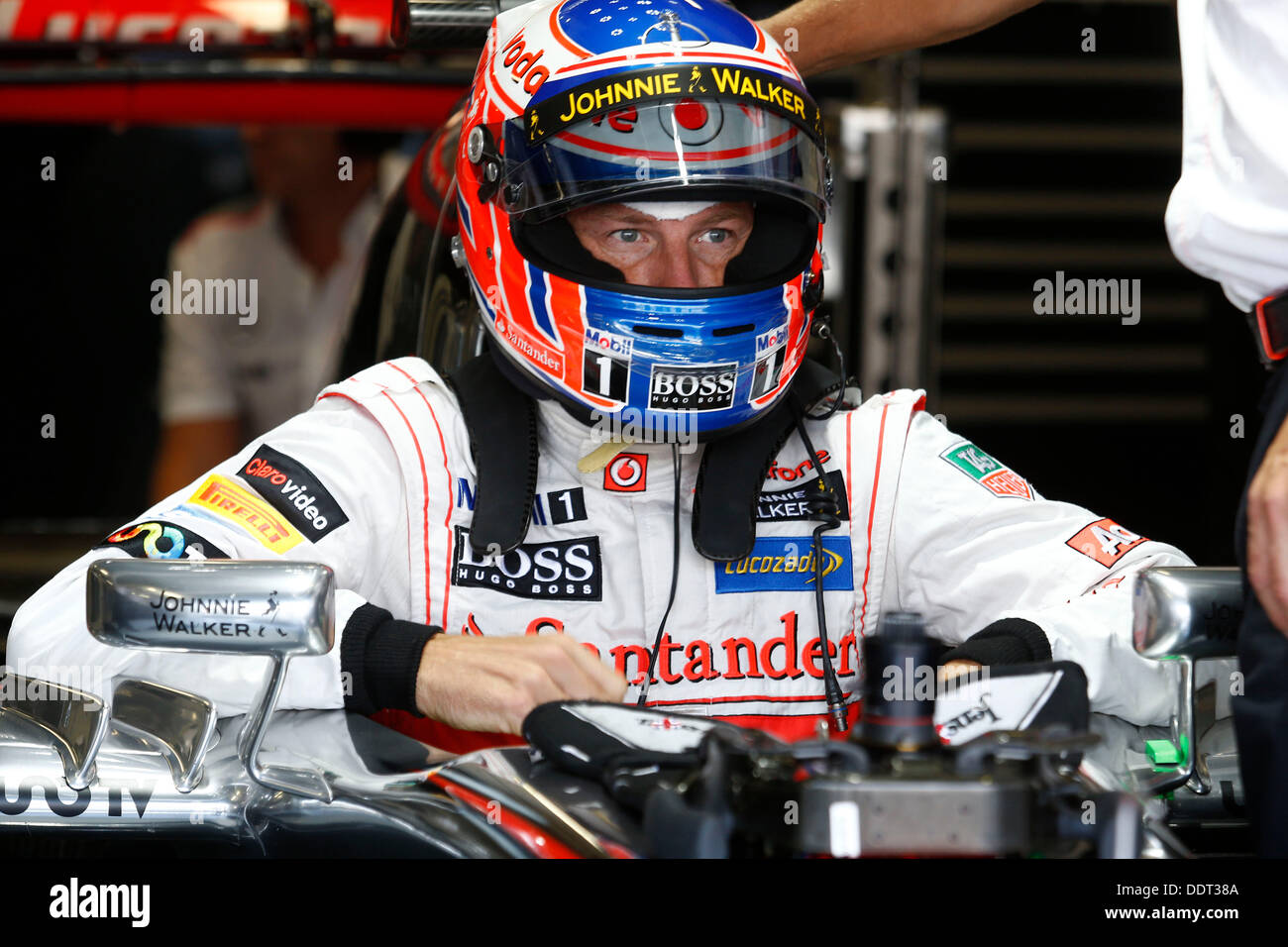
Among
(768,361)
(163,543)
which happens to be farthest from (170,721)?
(768,361)

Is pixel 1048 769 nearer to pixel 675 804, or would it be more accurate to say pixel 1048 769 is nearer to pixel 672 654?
pixel 675 804

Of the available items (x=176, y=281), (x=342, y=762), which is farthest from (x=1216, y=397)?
(x=342, y=762)

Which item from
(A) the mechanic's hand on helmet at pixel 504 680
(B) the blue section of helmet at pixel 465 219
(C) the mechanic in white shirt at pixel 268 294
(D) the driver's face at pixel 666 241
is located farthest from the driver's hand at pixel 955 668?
(C) the mechanic in white shirt at pixel 268 294

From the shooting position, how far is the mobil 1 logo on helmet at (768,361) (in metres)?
1.73

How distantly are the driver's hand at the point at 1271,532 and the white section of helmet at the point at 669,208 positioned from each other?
0.84 m

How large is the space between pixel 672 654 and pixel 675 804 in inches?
30.1

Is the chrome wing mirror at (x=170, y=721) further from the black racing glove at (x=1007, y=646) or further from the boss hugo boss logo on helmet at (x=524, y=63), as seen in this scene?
the boss hugo boss logo on helmet at (x=524, y=63)

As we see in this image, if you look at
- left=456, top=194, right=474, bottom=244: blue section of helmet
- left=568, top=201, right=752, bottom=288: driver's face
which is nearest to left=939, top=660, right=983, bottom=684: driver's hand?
left=568, top=201, right=752, bottom=288: driver's face

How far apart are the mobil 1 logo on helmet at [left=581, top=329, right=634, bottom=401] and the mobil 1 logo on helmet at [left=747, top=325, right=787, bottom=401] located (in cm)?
14

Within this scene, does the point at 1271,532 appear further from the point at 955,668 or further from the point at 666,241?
the point at 666,241

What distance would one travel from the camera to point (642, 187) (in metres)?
1.68

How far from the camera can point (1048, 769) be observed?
0.92 metres

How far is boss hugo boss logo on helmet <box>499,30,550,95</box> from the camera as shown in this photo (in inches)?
69.4

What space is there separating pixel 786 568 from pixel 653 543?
0.15 m
